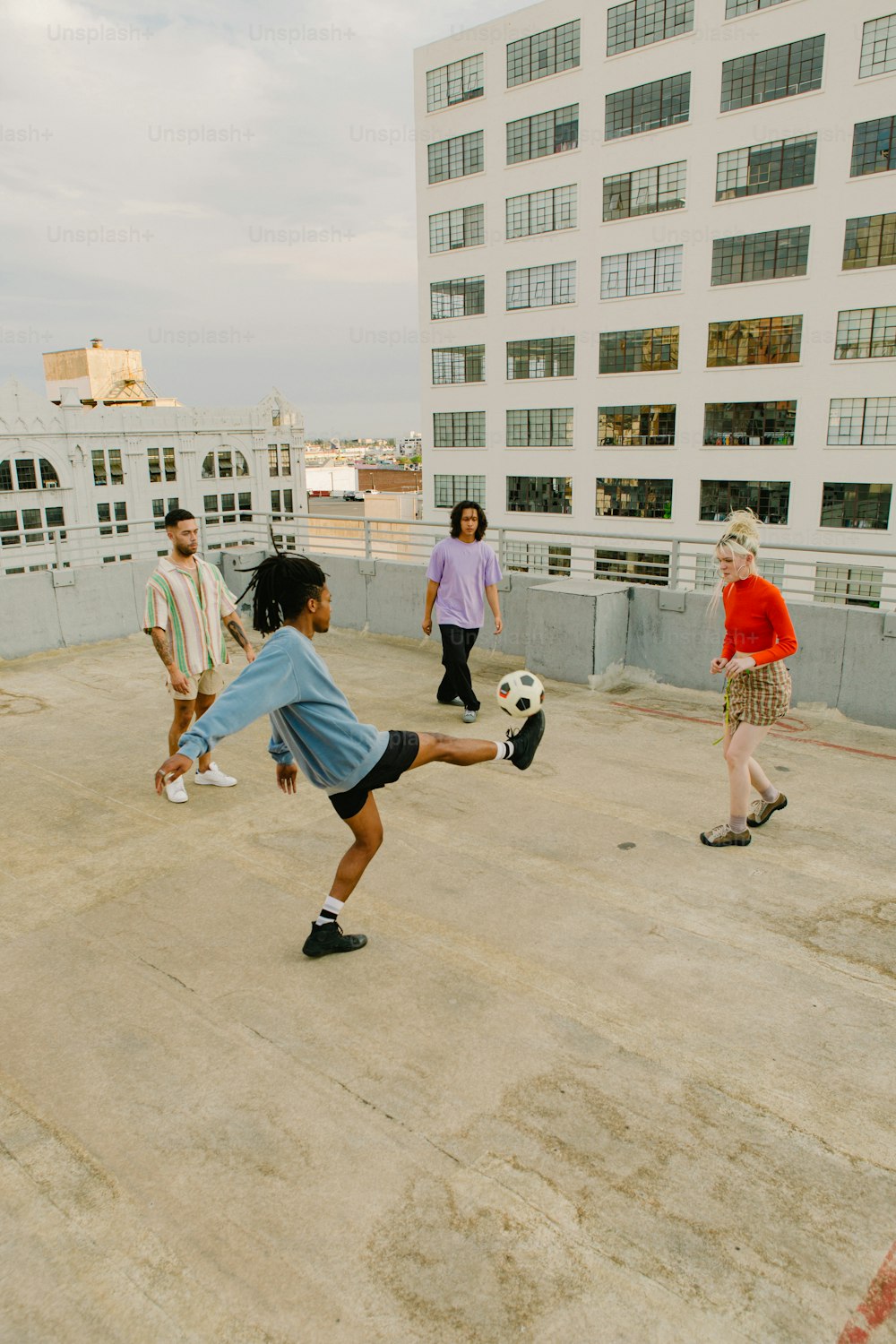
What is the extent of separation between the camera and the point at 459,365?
47.9 metres

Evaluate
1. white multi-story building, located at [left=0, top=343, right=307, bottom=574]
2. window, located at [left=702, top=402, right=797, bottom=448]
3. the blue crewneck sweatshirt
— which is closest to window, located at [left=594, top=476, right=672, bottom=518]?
window, located at [left=702, top=402, right=797, bottom=448]

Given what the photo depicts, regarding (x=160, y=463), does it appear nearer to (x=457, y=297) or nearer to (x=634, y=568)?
(x=457, y=297)

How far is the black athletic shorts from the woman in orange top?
2.34m

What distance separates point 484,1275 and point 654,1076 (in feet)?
3.94

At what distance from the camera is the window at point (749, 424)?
1470 inches

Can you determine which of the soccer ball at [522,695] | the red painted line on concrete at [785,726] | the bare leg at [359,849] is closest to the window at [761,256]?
the red painted line on concrete at [785,726]

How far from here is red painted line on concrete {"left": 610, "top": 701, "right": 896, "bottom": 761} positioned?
794 cm

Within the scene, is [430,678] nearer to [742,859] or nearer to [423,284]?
[742,859]

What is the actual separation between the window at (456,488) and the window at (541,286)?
359 inches

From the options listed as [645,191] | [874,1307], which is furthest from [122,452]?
[874,1307]

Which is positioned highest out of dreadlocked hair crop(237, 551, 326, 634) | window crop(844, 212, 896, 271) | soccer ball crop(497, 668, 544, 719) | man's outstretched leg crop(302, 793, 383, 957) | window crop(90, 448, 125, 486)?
window crop(844, 212, 896, 271)

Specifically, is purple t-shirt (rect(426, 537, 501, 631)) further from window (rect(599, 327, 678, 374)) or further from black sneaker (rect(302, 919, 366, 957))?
window (rect(599, 327, 678, 374))

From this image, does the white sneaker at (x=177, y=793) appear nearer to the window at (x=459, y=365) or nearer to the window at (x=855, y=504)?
the window at (x=855, y=504)

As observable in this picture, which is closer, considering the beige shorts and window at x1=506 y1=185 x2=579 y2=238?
the beige shorts
